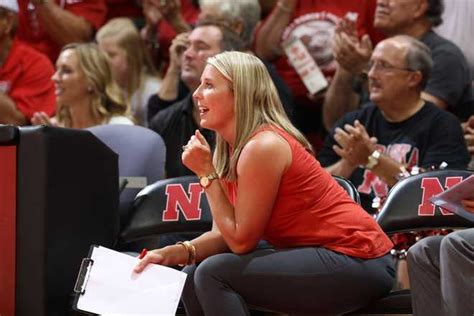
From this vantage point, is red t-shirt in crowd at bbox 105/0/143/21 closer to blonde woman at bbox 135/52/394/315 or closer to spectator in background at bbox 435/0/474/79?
spectator in background at bbox 435/0/474/79

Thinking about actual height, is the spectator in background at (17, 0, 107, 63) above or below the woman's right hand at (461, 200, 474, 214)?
below

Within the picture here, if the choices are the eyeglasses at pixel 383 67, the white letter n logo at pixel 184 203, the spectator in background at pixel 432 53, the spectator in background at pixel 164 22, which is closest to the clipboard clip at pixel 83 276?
the white letter n logo at pixel 184 203

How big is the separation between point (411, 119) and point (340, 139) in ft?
1.25

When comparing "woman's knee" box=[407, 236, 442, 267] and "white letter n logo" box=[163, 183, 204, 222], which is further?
"white letter n logo" box=[163, 183, 204, 222]

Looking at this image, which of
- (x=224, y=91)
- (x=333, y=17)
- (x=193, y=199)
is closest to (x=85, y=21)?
(x=333, y=17)

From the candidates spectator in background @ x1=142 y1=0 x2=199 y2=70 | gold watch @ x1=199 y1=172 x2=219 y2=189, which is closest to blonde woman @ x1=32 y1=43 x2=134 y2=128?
spectator in background @ x1=142 y1=0 x2=199 y2=70

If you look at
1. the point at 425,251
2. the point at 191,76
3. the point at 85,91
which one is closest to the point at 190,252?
the point at 425,251

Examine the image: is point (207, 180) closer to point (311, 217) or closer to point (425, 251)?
point (311, 217)

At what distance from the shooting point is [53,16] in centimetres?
605

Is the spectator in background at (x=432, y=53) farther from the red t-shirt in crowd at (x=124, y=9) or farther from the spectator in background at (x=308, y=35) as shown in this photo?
the red t-shirt in crowd at (x=124, y=9)

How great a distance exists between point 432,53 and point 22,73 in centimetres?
237

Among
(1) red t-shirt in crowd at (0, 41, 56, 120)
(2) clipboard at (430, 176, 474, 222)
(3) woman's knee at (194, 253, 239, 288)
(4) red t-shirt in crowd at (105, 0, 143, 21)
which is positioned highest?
(2) clipboard at (430, 176, 474, 222)

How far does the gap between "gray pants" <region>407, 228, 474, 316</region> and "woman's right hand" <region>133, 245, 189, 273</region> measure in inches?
29.1

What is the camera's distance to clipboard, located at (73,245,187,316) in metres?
3.03
